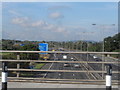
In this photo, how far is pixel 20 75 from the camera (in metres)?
7.46

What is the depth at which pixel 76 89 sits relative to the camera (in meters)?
6.38

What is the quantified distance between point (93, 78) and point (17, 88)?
259 cm

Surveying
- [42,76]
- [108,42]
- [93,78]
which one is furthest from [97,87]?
[108,42]

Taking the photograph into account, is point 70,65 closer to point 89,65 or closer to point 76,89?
point 89,65

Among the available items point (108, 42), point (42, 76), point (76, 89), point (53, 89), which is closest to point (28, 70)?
point (42, 76)

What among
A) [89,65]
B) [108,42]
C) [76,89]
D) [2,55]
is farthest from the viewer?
[108,42]

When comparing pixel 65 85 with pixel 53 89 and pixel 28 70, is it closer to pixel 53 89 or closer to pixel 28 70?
pixel 53 89

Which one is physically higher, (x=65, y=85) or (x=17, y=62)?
(x=17, y=62)

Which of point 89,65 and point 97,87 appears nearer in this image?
point 97,87

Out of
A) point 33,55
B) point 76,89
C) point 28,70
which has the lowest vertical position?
point 76,89

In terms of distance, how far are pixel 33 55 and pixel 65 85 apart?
149 cm

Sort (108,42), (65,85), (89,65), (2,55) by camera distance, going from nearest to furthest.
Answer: (65,85) < (89,65) < (2,55) < (108,42)

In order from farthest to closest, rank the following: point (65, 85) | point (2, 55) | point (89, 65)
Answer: point (2, 55) < point (89, 65) < point (65, 85)

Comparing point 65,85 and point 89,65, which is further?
point 89,65
